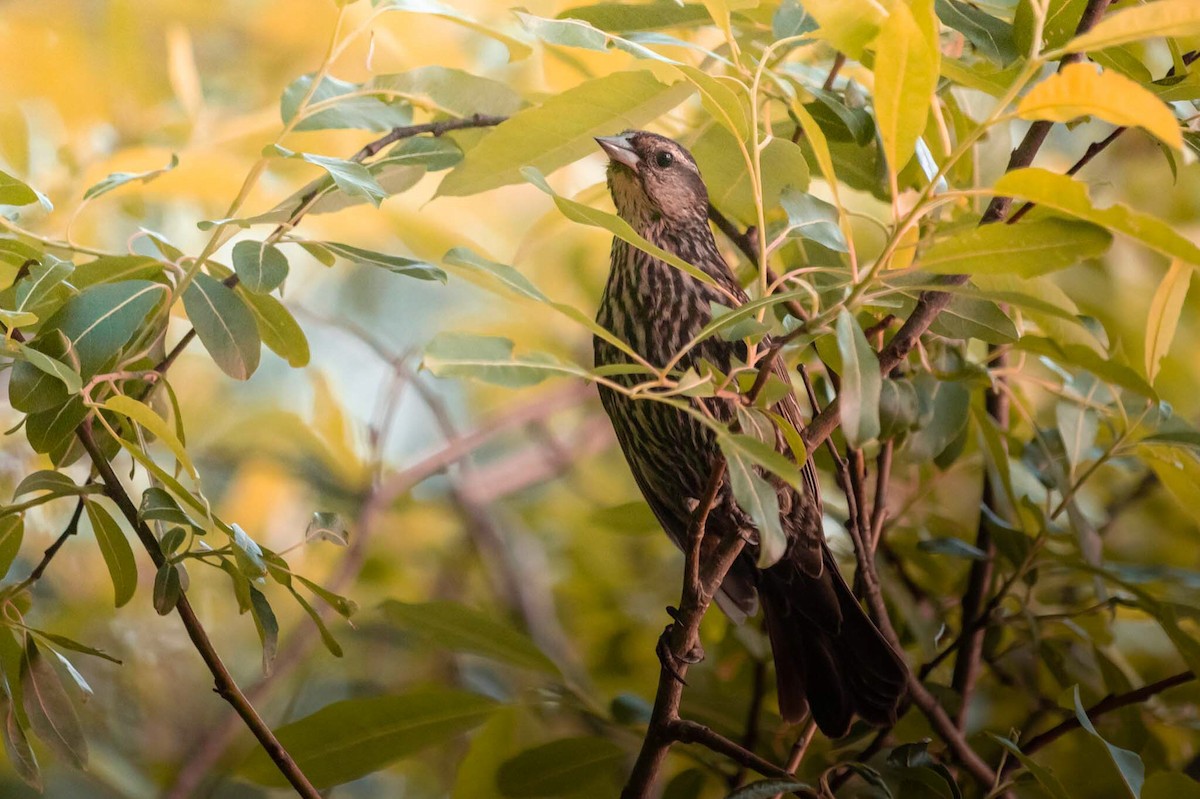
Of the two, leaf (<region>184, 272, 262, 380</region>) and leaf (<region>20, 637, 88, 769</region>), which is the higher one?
leaf (<region>184, 272, 262, 380</region>)

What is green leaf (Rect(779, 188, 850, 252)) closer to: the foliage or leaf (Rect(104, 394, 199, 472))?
the foliage

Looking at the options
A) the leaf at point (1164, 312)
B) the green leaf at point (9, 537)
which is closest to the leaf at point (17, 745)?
the green leaf at point (9, 537)

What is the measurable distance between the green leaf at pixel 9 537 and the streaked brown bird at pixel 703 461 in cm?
91

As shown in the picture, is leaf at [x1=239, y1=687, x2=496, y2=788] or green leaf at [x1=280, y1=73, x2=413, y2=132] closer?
green leaf at [x1=280, y1=73, x2=413, y2=132]

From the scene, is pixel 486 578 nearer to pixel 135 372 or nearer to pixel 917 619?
pixel 917 619

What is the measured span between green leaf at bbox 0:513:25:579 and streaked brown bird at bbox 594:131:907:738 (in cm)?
→ 91

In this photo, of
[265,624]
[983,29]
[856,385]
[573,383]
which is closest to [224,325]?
[265,624]

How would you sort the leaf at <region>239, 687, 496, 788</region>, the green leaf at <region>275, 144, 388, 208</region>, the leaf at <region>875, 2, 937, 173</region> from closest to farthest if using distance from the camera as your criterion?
the leaf at <region>875, 2, 937, 173</region> < the green leaf at <region>275, 144, 388, 208</region> < the leaf at <region>239, 687, 496, 788</region>

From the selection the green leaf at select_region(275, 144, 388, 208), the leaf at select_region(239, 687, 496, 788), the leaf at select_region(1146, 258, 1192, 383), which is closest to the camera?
the green leaf at select_region(275, 144, 388, 208)

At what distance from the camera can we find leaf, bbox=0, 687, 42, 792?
115 cm

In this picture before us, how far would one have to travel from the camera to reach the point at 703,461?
200cm

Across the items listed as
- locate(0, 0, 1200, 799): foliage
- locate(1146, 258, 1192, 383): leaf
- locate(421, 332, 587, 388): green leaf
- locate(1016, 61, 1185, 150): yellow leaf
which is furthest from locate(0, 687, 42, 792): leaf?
locate(1146, 258, 1192, 383): leaf

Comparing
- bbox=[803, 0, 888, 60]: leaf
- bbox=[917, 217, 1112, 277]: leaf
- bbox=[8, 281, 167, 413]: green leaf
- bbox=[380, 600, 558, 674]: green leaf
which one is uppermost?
bbox=[803, 0, 888, 60]: leaf

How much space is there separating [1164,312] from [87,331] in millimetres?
1255
